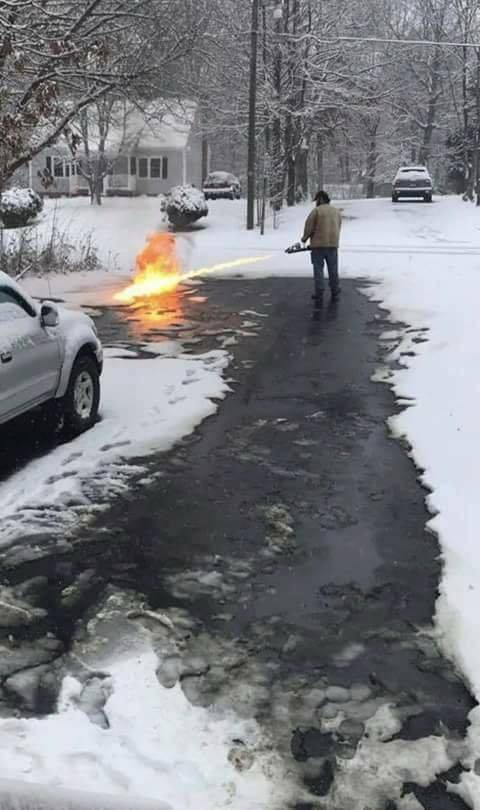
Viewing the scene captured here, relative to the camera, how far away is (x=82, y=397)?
24.7 ft

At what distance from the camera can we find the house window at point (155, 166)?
168 feet

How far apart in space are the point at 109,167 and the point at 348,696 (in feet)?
146

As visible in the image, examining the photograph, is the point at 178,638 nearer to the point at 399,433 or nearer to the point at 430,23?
the point at 399,433

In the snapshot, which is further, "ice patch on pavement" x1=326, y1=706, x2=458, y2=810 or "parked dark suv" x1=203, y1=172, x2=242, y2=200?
"parked dark suv" x1=203, y1=172, x2=242, y2=200

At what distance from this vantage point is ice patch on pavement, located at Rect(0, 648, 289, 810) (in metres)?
2.93

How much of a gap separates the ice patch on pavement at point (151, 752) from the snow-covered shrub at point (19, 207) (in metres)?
27.6

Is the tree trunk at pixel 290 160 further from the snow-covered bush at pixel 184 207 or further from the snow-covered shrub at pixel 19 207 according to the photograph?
the snow-covered shrub at pixel 19 207

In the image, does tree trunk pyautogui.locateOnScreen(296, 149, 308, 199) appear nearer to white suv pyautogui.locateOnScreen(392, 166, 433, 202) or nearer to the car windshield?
white suv pyautogui.locateOnScreen(392, 166, 433, 202)

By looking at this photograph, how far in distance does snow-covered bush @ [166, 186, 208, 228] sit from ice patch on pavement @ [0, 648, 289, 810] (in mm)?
28433

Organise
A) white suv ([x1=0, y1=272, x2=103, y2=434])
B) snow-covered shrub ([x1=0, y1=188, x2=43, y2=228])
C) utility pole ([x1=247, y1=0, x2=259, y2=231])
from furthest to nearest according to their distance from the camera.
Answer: snow-covered shrub ([x1=0, y1=188, x2=43, y2=228]), utility pole ([x1=247, y1=0, x2=259, y2=231]), white suv ([x1=0, y1=272, x2=103, y2=434])

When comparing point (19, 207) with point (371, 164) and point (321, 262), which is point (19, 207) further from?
point (371, 164)

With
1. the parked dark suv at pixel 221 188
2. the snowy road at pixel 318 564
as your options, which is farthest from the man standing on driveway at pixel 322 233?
the parked dark suv at pixel 221 188

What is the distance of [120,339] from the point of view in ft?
38.4

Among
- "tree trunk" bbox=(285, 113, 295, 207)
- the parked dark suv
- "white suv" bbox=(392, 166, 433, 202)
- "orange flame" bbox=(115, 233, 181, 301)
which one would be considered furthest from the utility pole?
the parked dark suv
